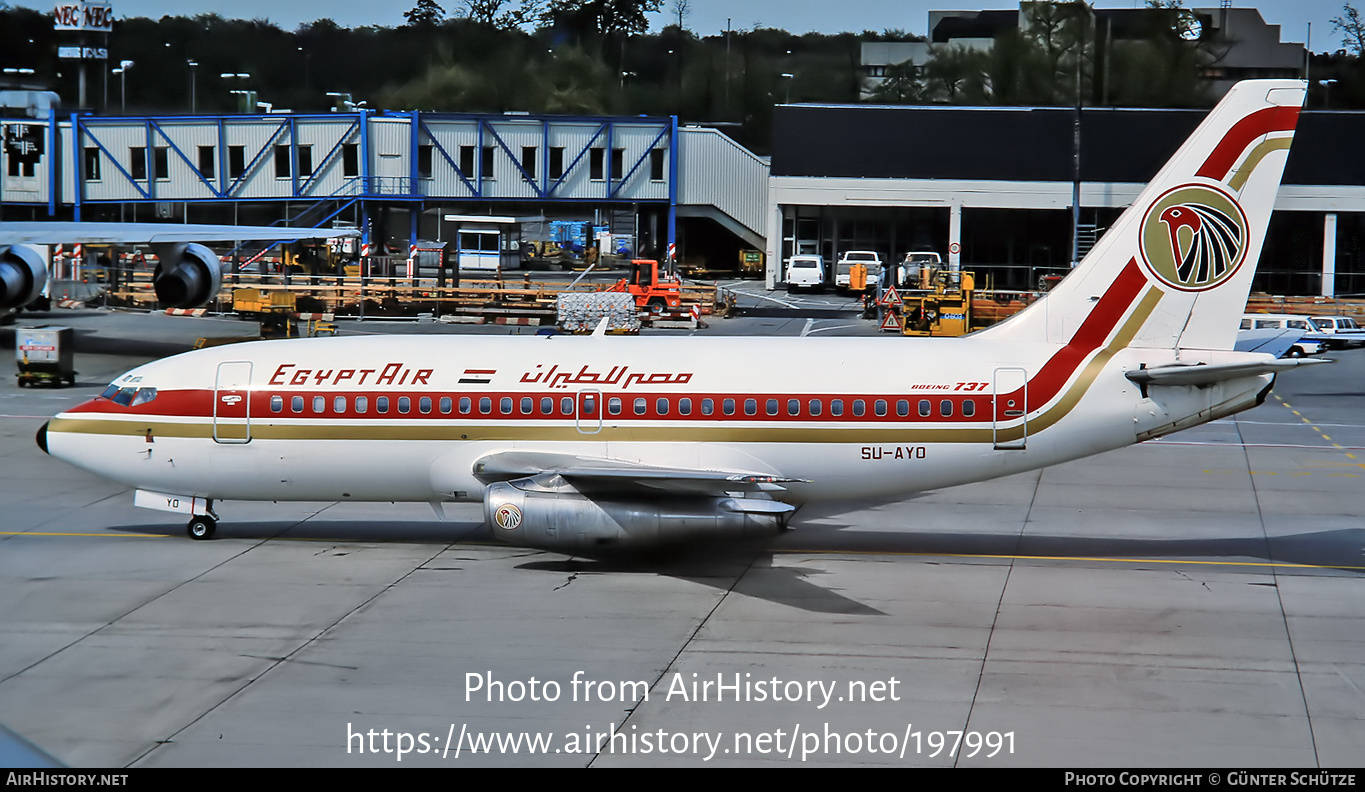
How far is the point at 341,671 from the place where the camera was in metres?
16.3

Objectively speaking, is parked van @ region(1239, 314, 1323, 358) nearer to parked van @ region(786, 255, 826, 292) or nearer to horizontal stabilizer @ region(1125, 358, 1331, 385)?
parked van @ region(786, 255, 826, 292)

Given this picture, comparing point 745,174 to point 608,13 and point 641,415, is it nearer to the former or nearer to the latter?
point 608,13

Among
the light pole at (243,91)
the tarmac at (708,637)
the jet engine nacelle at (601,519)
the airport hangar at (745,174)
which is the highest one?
the light pole at (243,91)

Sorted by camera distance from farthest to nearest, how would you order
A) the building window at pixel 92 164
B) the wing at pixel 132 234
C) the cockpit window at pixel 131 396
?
1. the building window at pixel 92 164
2. the wing at pixel 132 234
3. the cockpit window at pixel 131 396

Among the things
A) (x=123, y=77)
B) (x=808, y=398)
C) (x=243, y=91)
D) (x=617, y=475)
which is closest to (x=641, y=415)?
(x=617, y=475)

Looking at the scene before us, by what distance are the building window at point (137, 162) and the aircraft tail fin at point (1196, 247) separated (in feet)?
237

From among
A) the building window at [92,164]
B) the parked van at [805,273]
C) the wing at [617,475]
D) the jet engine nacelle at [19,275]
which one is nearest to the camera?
the wing at [617,475]

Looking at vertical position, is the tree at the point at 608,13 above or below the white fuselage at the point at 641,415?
above

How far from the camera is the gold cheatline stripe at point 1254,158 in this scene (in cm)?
2144

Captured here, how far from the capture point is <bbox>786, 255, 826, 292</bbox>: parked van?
77.2 meters

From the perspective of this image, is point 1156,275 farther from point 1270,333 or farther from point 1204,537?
point 1270,333

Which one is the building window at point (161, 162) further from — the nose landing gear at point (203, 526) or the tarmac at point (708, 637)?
the nose landing gear at point (203, 526)

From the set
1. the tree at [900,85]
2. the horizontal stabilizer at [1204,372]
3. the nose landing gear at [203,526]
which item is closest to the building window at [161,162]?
the tree at [900,85]

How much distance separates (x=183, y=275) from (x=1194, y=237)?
34988 millimetres
